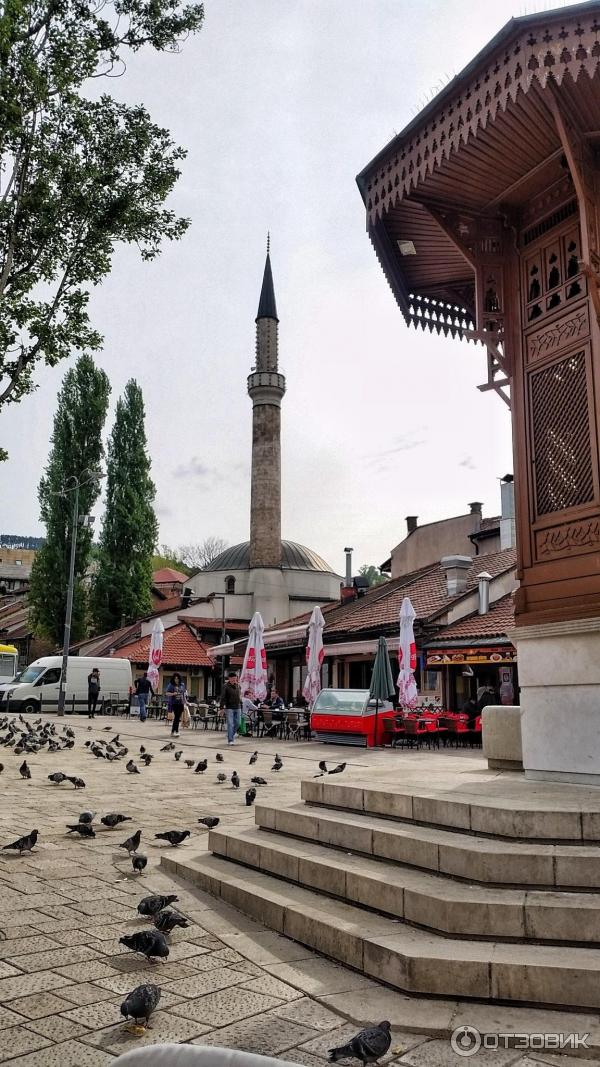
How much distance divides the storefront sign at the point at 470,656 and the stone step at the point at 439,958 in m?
14.1

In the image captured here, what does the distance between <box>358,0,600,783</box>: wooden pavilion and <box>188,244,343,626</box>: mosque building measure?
42335 millimetres

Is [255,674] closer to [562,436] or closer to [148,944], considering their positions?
[562,436]

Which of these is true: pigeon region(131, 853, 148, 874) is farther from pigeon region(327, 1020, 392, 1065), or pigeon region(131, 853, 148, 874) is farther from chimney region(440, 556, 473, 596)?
chimney region(440, 556, 473, 596)

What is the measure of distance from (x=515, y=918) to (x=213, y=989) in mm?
1489

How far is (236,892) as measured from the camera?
17.0ft

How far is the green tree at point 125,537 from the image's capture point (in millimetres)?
44312

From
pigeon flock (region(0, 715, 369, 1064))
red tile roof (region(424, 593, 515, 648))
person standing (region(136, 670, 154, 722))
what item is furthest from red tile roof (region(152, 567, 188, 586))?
pigeon flock (region(0, 715, 369, 1064))

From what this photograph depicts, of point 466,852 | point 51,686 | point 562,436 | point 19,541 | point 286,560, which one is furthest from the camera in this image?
point 19,541

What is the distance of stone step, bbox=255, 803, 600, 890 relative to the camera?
4047mm

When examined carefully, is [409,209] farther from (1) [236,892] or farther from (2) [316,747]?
(2) [316,747]

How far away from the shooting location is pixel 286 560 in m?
55.7

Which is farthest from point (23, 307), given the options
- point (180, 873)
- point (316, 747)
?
point (316, 747)

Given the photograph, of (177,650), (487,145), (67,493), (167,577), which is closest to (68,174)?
(487,145)

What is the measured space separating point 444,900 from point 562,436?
419 centimetres
